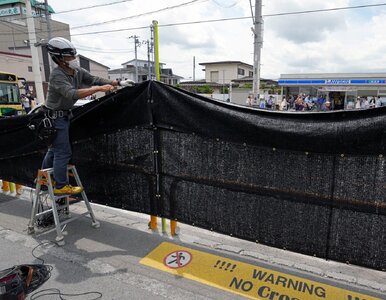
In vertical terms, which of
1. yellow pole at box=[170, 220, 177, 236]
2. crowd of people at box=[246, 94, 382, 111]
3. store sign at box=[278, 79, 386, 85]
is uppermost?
store sign at box=[278, 79, 386, 85]

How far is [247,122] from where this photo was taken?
8.41 feet

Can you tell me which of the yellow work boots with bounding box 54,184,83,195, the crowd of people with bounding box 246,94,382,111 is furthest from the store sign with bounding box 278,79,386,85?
the yellow work boots with bounding box 54,184,83,195

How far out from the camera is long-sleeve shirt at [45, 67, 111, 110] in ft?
9.87

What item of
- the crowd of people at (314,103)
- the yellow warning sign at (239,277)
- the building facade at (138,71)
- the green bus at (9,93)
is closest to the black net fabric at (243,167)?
the yellow warning sign at (239,277)

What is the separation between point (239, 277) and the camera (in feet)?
8.38

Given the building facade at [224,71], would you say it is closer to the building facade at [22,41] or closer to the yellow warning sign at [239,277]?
the building facade at [22,41]

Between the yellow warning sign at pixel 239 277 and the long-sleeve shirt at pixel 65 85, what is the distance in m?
1.89

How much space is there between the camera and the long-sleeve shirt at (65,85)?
3010mm

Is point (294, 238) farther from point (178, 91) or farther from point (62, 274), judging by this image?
point (62, 274)

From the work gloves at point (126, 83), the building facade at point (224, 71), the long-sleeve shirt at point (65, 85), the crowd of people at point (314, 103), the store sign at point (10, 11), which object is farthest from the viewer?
the building facade at point (224, 71)

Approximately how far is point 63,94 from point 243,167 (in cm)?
203

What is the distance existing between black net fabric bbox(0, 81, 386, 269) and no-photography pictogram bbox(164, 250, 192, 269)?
334 mm

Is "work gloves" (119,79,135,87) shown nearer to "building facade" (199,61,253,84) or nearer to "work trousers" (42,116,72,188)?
"work trousers" (42,116,72,188)

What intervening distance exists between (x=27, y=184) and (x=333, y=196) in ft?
14.1
